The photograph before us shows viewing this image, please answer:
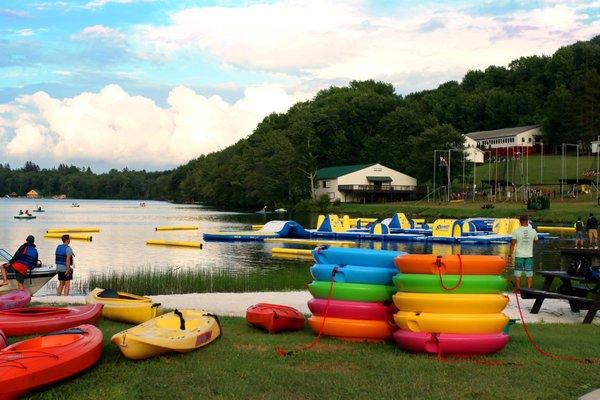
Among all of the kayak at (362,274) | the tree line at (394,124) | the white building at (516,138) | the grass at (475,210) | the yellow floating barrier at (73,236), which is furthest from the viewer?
the white building at (516,138)

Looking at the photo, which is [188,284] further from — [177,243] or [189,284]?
[177,243]

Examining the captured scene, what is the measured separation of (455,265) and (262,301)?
6.76 metres

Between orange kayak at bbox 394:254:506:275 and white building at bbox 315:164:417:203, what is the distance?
294ft

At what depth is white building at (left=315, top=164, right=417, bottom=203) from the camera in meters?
99.7

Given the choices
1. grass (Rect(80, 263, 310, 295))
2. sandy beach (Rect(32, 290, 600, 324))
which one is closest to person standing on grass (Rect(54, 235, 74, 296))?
grass (Rect(80, 263, 310, 295))

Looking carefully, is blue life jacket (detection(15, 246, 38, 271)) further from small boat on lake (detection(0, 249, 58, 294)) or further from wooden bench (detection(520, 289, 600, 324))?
wooden bench (detection(520, 289, 600, 324))

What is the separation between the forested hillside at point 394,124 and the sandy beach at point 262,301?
3067 inches

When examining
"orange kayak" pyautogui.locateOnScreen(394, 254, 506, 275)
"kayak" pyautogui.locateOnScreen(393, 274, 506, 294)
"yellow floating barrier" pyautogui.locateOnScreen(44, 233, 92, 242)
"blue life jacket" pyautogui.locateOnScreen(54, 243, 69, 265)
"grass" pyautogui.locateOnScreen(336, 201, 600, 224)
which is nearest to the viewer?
"kayak" pyautogui.locateOnScreen(393, 274, 506, 294)

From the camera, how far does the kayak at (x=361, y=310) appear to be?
9.38m

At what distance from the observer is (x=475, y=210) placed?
69438 mm

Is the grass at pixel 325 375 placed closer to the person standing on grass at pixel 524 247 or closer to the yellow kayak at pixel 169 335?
the yellow kayak at pixel 169 335

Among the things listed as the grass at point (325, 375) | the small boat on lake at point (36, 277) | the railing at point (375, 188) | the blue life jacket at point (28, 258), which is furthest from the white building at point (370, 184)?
the grass at point (325, 375)

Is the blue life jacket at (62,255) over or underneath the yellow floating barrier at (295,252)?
over

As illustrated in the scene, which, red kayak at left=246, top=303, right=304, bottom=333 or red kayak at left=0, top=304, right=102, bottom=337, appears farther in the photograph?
red kayak at left=246, top=303, right=304, bottom=333
